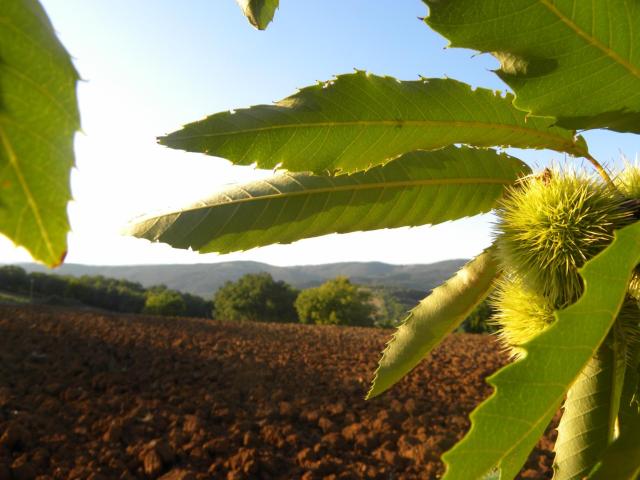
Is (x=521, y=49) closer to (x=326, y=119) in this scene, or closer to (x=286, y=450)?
(x=326, y=119)

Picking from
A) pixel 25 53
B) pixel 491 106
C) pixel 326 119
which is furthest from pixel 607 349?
pixel 25 53

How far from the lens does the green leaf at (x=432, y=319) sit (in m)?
0.90

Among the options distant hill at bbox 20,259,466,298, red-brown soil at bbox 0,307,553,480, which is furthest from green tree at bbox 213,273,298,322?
distant hill at bbox 20,259,466,298

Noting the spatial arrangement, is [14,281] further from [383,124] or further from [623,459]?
[623,459]

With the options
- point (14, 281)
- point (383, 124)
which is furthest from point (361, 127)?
point (14, 281)

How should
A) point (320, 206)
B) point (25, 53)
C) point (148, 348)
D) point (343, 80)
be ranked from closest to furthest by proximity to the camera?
point (25, 53) → point (343, 80) → point (320, 206) → point (148, 348)

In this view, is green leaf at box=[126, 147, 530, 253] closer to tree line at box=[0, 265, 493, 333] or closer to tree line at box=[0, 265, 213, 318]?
tree line at box=[0, 265, 493, 333]

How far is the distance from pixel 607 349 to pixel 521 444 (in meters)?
0.29

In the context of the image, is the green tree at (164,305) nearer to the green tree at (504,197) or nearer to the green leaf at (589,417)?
the green tree at (504,197)

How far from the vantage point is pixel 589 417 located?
0.81 m

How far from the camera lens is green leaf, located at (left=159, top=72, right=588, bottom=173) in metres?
0.78

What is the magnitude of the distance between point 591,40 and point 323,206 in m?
0.47

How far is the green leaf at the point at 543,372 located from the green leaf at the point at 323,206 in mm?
380

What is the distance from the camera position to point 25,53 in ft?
0.97
